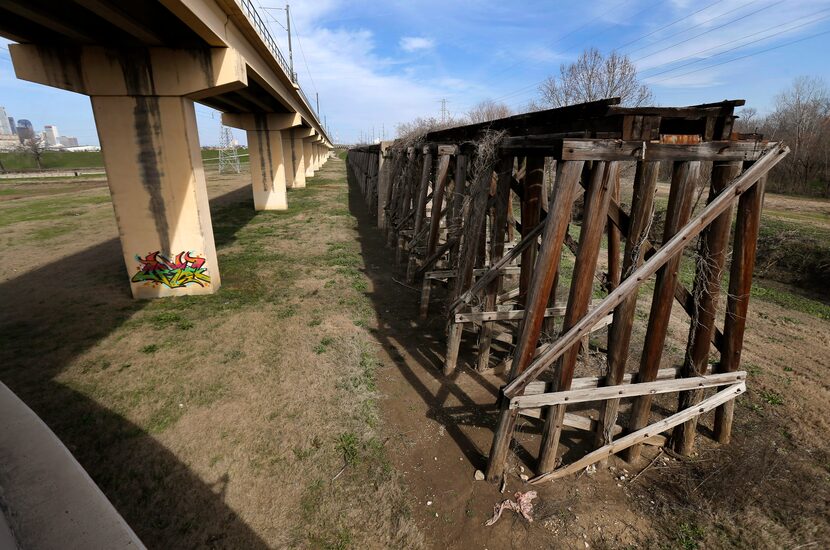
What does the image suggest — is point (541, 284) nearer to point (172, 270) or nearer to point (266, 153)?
point (172, 270)

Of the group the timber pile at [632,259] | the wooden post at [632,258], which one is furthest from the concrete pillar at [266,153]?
the wooden post at [632,258]

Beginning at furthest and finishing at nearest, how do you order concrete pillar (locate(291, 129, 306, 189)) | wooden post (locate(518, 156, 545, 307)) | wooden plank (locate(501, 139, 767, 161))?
concrete pillar (locate(291, 129, 306, 189)), wooden post (locate(518, 156, 545, 307)), wooden plank (locate(501, 139, 767, 161))

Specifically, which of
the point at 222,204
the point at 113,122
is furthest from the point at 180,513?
the point at 222,204

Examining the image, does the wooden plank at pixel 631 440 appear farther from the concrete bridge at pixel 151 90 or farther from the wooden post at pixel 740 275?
the concrete bridge at pixel 151 90

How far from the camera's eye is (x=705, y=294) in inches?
157

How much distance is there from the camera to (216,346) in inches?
258

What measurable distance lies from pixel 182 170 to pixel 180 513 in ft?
21.1

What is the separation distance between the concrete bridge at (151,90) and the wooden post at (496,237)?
480 cm

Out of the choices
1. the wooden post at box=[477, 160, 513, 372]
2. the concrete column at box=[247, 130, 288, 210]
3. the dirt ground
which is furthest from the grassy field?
the wooden post at box=[477, 160, 513, 372]

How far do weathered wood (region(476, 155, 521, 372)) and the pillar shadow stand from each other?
3598 millimetres

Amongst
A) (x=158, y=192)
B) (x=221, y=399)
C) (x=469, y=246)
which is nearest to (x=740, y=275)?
(x=469, y=246)

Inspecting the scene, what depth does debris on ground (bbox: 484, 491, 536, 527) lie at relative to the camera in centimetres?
364

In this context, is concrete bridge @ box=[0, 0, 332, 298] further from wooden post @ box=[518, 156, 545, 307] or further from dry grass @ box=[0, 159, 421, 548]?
wooden post @ box=[518, 156, 545, 307]

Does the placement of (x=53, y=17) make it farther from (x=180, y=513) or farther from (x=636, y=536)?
(x=636, y=536)
